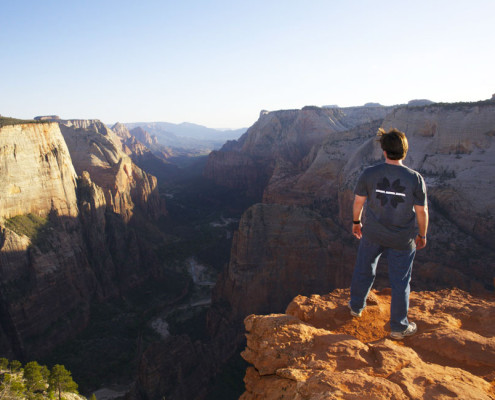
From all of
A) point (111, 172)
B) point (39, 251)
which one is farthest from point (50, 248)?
point (111, 172)

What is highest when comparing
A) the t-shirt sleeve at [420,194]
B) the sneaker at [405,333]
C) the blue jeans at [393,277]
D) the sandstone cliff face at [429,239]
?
the t-shirt sleeve at [420,194]

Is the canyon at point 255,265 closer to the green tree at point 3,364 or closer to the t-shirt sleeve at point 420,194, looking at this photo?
the t-shirt sleeve at point 420,194

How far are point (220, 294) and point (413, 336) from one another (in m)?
24.1

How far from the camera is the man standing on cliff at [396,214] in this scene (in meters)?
5.47

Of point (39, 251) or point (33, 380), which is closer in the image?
point (33, 380)

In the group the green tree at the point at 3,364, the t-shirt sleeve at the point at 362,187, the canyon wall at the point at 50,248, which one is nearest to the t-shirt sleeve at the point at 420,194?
the t-shirt sleeve at the point at 362,187

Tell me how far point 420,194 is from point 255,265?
21.8 meters

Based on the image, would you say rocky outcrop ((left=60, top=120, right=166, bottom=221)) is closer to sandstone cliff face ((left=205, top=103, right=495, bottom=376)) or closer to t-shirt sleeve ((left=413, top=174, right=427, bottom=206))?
sandstone cliff face ((left=205, top=103, right=495, bottom=376))

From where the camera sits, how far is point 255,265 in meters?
26.4

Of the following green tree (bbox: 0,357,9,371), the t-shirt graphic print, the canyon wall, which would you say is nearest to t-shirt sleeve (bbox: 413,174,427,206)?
the t-shirt graphic print

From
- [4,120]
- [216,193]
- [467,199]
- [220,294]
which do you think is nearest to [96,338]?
[220,294]

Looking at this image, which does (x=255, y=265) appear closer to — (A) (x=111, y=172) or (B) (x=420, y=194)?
(B) (x=420, y=194)

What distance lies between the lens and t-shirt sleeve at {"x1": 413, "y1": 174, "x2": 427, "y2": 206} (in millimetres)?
5391

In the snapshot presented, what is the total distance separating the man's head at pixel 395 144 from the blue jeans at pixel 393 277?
1.66 m
